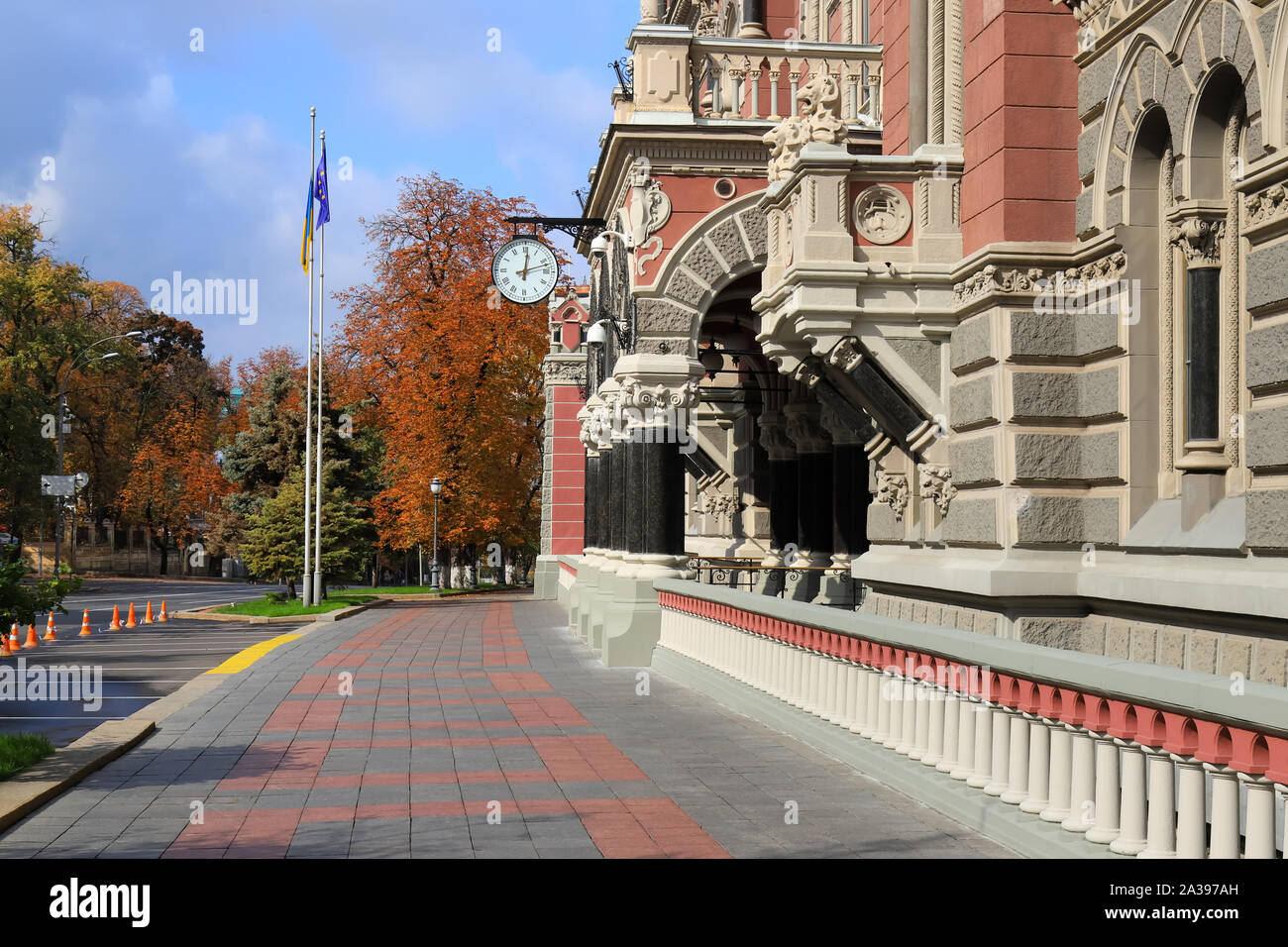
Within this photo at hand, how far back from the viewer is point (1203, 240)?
28.9ft

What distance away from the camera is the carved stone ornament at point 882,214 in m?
12.0

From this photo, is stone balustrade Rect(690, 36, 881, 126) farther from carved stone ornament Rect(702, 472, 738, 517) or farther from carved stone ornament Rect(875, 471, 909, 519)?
carved stone ornament Rect(702, 472, 738, 517)

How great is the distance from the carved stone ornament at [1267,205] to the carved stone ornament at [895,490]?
5392mm

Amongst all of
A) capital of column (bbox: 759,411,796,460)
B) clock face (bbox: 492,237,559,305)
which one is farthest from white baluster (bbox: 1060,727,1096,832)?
clock face (bbox: 492,237,559,305)

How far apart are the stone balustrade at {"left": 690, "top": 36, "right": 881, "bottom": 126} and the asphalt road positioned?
10.3 meters

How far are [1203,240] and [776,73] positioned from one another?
33.8ft

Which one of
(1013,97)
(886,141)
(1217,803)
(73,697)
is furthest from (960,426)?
(73,697)

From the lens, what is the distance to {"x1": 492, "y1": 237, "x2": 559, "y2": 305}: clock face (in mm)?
27812

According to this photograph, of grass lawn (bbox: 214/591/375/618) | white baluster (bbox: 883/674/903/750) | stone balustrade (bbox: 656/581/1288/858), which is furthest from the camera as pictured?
grass lawn (bbox: 214/591/375/618)

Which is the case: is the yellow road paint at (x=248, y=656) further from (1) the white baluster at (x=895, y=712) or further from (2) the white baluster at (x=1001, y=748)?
(2) the white baluster at (x=1001, y=748)

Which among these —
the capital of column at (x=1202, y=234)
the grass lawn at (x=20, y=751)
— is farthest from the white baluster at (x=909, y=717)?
the grass lawn at (x=20, y=751)

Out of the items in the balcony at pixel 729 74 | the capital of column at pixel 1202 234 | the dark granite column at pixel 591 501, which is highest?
the balcony at pixel 729 74
